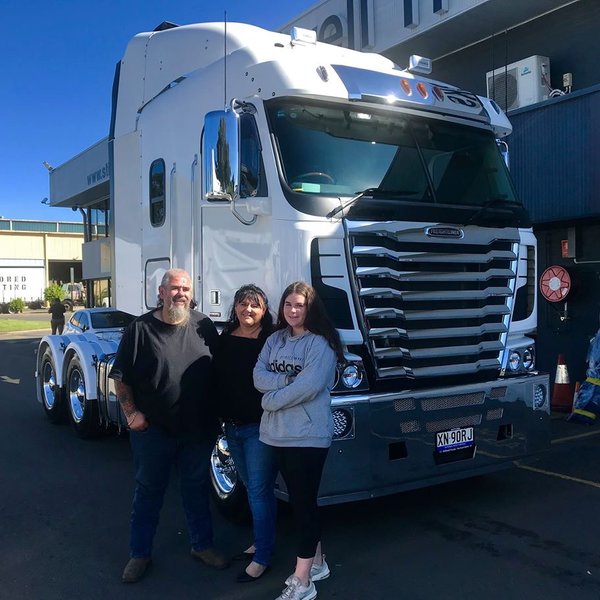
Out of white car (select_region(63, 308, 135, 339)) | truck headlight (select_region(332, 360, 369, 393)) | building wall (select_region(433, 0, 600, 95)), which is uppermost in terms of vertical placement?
building wall (select_region(433, 0, 600, 95))

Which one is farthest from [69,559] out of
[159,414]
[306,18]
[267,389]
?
[306,18]

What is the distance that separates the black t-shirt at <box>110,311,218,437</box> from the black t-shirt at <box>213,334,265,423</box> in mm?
97

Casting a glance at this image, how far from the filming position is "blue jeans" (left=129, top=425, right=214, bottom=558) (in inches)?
157

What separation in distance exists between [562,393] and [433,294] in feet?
17.3

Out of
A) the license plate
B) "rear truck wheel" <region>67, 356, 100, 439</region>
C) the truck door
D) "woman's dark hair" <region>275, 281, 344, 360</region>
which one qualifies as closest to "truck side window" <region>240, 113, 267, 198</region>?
the truck door

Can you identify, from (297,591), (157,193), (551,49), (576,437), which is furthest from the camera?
(551,49)

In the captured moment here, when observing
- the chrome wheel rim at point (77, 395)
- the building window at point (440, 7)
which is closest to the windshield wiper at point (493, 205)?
the chrome wheel rim at point (77, 395)

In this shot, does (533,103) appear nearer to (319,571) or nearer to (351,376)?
(351,376)

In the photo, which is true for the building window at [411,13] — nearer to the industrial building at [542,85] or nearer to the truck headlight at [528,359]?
the industrial building at [542,85]

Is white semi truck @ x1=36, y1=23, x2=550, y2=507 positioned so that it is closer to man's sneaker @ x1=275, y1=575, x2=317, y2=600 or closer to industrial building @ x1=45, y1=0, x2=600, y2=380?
man's sneaker @ x1=275, y1=575, x2=317, y2=600

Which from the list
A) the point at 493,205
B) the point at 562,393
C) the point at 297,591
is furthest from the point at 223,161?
the point at 562,393

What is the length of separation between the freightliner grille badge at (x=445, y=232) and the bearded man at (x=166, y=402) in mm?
1690

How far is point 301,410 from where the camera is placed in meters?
3.65

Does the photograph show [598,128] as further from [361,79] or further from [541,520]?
[541,520]
